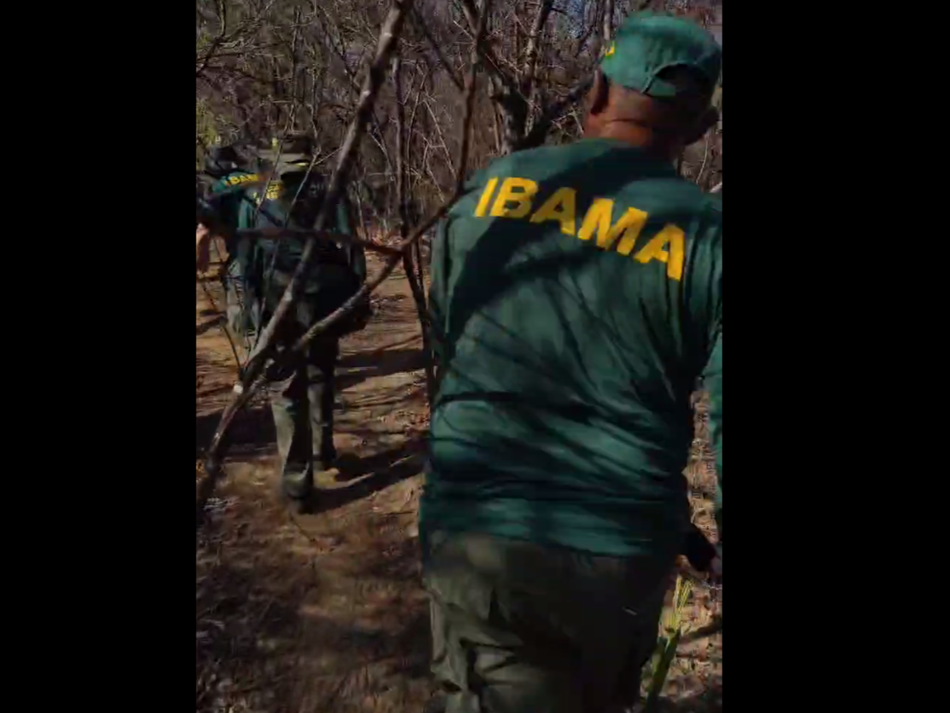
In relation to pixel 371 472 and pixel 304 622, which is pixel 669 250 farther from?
pixel 371 472

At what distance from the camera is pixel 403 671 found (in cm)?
276

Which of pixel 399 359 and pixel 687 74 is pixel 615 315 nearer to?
pixel 687 74

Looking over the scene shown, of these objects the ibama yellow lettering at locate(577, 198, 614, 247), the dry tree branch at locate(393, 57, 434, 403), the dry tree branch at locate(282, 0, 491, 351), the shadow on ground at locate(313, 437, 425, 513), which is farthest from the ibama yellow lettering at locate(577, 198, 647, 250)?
the shadow on ground at locate(313, 437, 425, 513)

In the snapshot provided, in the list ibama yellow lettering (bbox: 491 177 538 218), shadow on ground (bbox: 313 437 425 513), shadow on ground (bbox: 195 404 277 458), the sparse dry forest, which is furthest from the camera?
shadow on ground (bbox: 195 404 277 458)

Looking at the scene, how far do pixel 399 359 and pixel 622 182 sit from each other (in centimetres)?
570

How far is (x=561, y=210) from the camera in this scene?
4.39 ft

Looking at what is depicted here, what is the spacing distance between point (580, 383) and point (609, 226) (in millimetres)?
266

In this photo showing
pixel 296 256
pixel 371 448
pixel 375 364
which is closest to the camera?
pixel 296 256

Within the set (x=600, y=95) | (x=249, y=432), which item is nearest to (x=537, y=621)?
(x=600, y=95)

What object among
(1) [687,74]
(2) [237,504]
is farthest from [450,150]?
(1) [687,74]

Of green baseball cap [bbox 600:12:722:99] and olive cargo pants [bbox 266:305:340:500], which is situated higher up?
green baseball cap [bbox 600:12:722:99]

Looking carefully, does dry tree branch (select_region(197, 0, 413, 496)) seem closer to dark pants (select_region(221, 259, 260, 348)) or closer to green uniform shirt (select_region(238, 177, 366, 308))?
dark pants (select_region(221, 259, 260, 348))

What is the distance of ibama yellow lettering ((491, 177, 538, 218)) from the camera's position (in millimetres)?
1369

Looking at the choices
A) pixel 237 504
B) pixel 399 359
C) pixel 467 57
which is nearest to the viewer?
pixel 467 57
